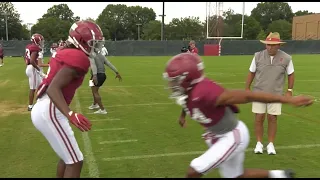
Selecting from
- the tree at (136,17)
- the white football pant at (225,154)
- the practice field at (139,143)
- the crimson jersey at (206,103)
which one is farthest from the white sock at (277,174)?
the tree at (136,17)

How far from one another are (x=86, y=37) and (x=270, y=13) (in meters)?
111

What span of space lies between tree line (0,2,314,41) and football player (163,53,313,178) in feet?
193

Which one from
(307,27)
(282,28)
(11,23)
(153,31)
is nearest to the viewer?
(307,27)

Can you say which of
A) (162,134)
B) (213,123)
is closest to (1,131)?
(162,134)

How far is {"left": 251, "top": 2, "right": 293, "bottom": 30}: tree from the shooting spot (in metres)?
107

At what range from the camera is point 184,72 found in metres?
3.11

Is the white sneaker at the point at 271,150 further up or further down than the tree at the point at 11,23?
further down

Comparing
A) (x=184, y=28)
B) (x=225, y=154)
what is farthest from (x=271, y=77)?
(x=184, y=28)

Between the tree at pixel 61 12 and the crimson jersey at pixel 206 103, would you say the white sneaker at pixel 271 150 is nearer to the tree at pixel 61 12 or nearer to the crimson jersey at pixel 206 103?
the crimson jersey at pixel 206 103

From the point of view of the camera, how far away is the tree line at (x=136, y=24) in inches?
3337

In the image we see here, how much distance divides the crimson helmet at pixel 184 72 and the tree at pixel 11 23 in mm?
84910

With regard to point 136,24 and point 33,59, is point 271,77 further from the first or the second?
point 136,24

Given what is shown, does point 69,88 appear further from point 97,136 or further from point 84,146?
point 97,136

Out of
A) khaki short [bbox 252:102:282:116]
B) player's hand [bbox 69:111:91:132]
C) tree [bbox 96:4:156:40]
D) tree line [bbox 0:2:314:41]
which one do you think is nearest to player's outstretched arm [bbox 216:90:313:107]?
player's hand [bbox 69:111:91:132]
